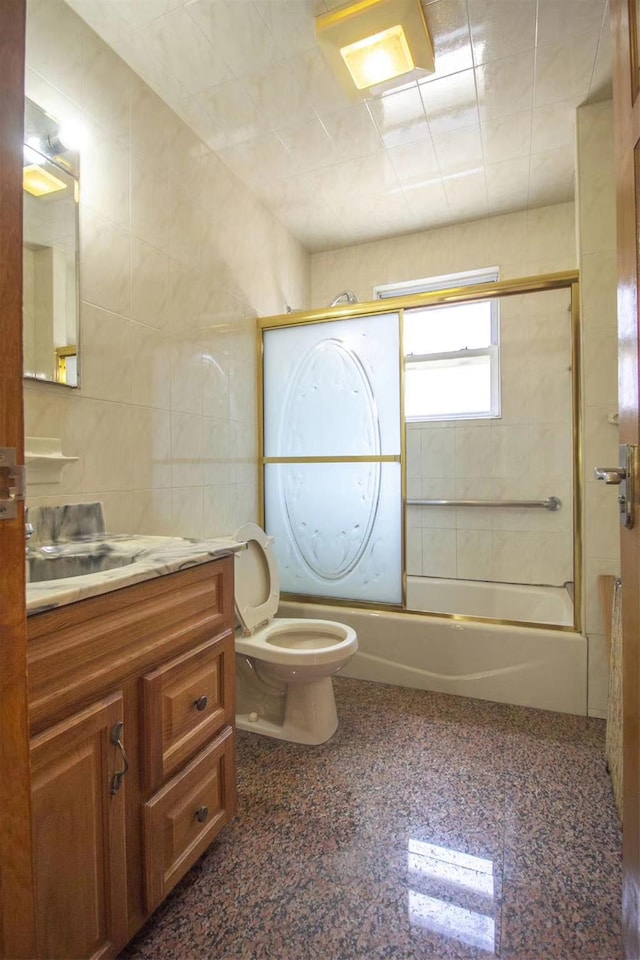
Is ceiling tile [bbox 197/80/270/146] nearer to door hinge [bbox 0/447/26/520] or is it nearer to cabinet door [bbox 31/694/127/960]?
door hinge [bbox 0/447/26/520]

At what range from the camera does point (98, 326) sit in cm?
159

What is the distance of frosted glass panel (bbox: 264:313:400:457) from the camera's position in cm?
243

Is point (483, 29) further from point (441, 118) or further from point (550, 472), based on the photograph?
point (550, 472)

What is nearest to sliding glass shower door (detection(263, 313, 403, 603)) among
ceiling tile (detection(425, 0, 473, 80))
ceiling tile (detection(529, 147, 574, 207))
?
ceiling tile (detection(425, 0, 473, 80))

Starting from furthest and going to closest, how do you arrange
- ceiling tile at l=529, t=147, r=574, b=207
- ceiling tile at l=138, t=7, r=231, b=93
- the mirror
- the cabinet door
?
ceiling tile at l=529, t=147, r=574, b=207
ceiling tile at l=138, t=7, r=231, b=93
the mirror
the cabinet door

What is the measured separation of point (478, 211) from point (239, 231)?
4.80 feet

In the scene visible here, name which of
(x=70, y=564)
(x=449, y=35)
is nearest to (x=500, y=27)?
(x=449, y=35)

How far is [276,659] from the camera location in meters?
1.77

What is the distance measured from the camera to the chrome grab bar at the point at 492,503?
2773 mm

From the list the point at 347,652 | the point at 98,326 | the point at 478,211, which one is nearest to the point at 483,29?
the point at 478,211

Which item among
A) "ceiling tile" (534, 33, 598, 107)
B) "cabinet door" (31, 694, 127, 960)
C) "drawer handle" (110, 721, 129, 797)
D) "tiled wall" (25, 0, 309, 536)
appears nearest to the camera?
"cabinet door" (31, 694, 127, 960)

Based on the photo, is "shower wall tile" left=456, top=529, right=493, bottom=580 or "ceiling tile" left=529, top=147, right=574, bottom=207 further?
"shower wall tile" left=456, top=529, right=493, bottom=580

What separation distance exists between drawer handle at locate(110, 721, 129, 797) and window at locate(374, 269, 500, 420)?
8.15ft

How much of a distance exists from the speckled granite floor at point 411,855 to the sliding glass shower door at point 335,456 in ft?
2.71
